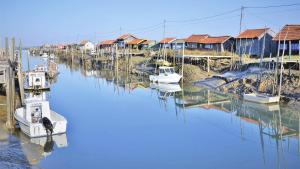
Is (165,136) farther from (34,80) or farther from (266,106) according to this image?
(34,80)

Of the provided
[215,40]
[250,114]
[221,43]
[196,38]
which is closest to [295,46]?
[221,43]

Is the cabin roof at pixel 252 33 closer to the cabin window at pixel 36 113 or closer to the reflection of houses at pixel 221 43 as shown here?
the reflection of houses at pixel 221 43

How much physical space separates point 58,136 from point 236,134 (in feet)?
32.0

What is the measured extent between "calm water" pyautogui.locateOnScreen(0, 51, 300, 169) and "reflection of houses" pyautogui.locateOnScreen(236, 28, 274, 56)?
476 inches

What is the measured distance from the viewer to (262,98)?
2711cm

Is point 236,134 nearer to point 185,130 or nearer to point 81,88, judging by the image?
point 185,130

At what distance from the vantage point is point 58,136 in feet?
58.4

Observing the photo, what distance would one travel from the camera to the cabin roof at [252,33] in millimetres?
40769

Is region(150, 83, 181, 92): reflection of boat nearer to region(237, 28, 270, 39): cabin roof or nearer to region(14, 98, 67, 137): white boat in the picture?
region(237, 28, 270, 39): cabin roof

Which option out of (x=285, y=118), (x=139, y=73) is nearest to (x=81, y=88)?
(x=139, y=73)

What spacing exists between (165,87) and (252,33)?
1299 cm

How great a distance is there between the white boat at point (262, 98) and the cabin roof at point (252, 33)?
47.4ft

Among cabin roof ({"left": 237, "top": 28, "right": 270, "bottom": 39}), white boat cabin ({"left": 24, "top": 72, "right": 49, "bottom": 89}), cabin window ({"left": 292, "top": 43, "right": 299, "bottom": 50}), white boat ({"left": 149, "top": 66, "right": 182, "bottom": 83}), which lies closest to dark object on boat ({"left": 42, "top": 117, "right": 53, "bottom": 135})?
white boat cabin ({"left": 24, "top": 72, "right": 49, "bottom": 89})

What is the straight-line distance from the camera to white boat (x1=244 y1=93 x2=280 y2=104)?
26734 millimetres
